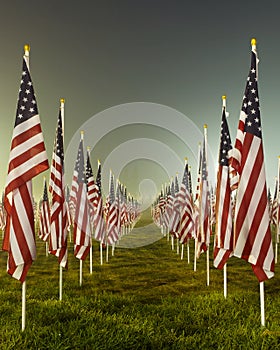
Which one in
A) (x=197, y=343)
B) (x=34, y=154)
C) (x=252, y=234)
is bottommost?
(x=197, y=343)

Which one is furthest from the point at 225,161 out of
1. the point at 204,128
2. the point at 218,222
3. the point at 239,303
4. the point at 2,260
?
the point at 2,260

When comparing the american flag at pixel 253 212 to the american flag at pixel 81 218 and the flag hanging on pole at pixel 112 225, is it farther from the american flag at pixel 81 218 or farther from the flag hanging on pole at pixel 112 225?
the flag hanging on pole at pixel 112 225

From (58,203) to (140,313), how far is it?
379 cm

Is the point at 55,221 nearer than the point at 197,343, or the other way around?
the point at 197,343

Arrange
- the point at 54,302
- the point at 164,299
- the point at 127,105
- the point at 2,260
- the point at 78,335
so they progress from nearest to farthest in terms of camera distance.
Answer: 1. the point at 78,335
2. the point at 54,302
3. the point at 164,299
4. the point at 2,260
5. the point at 127,105

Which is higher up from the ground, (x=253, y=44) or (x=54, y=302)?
(x=253, y=44)

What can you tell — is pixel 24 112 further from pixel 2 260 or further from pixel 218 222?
pixel 2 260

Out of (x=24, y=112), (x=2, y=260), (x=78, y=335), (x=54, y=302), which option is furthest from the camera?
(x=2, y=260)

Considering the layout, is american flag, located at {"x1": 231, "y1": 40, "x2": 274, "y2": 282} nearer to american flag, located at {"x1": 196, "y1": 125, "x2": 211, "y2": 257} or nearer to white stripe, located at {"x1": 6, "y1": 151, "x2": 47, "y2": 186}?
white stripe, located at {"x1": 6, "y1": 151, "x2": 47, "y2": 186}

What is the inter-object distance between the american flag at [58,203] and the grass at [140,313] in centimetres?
152

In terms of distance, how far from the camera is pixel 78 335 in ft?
25.0

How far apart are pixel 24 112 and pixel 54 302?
536 centimetres

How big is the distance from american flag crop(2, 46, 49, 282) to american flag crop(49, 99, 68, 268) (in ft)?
9.27

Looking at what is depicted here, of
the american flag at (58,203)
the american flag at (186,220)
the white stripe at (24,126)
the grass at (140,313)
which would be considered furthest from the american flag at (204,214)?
the white stripe at (24,126)
